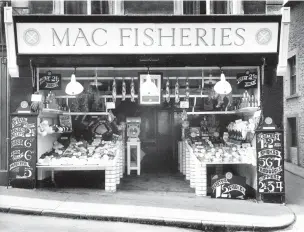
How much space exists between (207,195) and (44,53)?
543 centimetres

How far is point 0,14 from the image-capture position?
35.6 ft

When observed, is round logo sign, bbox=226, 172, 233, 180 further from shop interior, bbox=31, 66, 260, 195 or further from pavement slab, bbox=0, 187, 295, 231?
shop interior, bbox=31, 66, 260, 195

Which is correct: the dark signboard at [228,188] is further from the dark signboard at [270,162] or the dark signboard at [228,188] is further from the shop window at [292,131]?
the shop window at [292,131]

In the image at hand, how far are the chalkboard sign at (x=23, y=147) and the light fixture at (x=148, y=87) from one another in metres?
2.87

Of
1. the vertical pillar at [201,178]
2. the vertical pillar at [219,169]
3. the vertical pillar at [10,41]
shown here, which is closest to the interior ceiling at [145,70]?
the vertical pillar at [10,41]

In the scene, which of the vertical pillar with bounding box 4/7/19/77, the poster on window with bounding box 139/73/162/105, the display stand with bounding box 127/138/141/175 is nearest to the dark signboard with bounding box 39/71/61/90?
the vertical pillar with bounding box 4/7/19/77

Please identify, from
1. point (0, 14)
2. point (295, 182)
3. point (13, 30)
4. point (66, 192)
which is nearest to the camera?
point (13, 30)

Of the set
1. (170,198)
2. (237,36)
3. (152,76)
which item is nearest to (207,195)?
(170,198)

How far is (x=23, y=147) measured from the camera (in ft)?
31.5

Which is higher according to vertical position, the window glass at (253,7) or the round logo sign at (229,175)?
the window glass at (253,7)

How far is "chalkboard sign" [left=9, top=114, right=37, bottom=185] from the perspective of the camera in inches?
377

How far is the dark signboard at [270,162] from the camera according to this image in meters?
8.95

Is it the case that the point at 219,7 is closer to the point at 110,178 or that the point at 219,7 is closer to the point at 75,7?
the point at 75,7

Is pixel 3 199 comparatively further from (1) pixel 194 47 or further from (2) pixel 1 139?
(1) pixel 194 47
